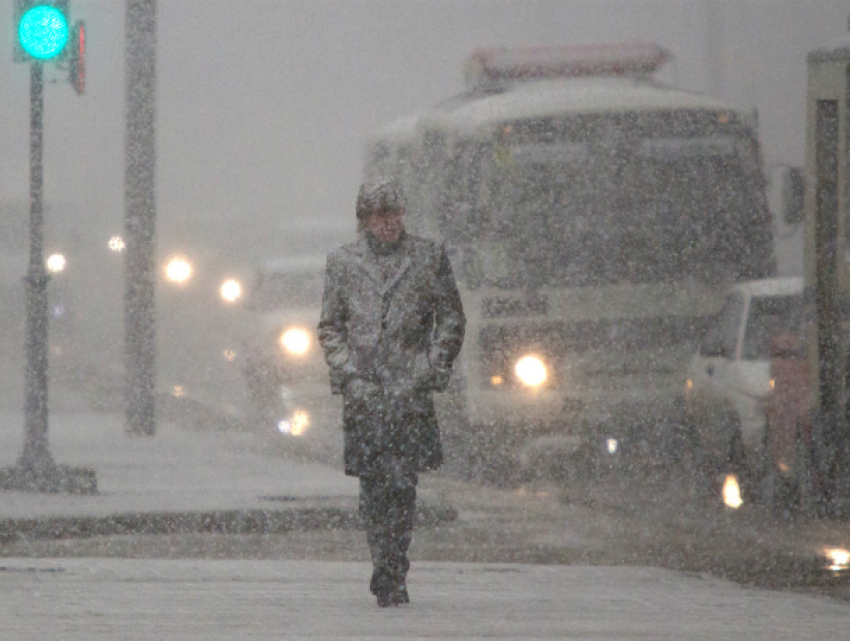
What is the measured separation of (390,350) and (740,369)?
229 inches

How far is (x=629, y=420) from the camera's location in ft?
40.2

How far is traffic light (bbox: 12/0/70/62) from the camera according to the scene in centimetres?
966

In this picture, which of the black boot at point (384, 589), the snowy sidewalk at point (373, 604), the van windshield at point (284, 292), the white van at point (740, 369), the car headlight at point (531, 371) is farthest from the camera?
the van windshield at point (284, 292)

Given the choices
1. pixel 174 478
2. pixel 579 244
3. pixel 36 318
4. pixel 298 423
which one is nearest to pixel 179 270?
pixel 298 423

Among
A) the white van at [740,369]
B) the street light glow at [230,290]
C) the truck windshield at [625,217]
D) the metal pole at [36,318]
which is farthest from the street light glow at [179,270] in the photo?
the metal pole at [36,318]

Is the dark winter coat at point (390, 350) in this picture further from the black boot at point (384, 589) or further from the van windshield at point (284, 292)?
the van windshield at point (284, 292)

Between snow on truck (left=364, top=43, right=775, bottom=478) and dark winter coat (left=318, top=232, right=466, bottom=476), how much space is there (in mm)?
6357

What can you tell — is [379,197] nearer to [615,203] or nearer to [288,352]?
[615,203]

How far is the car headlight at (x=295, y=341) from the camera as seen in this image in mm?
16312

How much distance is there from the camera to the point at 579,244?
41.0 ft

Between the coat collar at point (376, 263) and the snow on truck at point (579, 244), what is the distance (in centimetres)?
636

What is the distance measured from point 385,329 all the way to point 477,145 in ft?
24.4

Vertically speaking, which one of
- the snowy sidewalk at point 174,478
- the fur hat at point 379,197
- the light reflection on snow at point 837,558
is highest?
the fur hat at point 379,197

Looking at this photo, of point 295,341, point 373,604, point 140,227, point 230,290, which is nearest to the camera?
point 373,604
